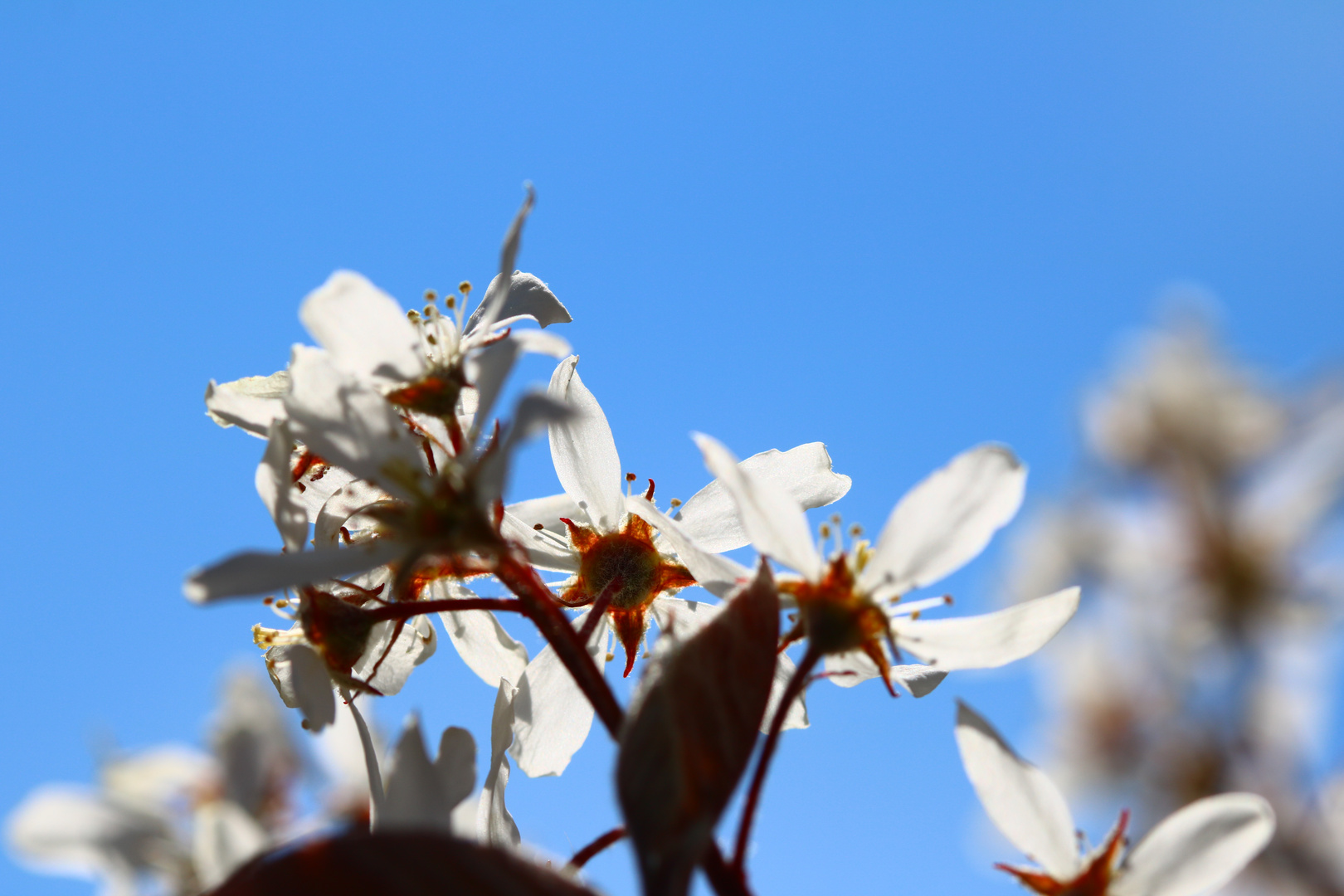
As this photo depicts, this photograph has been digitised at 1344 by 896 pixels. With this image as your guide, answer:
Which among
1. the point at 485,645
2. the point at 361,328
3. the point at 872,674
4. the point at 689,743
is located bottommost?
the point at 689,743

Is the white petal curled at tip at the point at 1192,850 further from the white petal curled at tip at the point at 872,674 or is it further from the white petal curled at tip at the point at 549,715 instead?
the white petal curled at tip at the point at 549,715

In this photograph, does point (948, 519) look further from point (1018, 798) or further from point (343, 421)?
point (343, 421)

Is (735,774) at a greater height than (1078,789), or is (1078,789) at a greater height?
(1078,789)

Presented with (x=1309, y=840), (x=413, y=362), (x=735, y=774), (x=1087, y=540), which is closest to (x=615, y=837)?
(x=735, y=774)

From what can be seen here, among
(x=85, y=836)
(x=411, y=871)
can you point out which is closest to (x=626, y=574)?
(x=411, y=871)

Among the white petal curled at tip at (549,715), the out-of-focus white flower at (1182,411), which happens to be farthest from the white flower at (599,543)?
the out-of-focus white flower at (1182,411)

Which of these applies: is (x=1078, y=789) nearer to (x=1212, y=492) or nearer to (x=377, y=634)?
(x=1212, y=492)

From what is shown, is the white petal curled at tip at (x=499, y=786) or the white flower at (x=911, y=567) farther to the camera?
the white petal curled at tip at (x=499, y=786)
